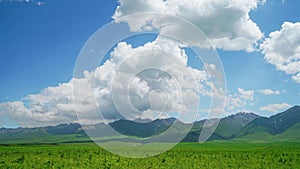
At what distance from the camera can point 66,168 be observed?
29.4 metres

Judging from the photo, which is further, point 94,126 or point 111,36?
point 94,126

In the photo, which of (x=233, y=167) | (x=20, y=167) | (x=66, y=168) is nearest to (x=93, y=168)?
(x=66, y=168)

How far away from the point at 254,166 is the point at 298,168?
3742 millimetres

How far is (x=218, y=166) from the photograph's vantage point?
3097 cm

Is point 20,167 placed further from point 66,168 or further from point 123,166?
point 123,166

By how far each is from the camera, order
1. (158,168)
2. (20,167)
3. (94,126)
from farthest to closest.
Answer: (20,167), (158,168), (94,126)

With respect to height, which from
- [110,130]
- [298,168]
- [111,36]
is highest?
[111,36]

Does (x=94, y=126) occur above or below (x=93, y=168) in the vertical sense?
above

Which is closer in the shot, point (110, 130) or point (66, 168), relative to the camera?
point (110, 130)

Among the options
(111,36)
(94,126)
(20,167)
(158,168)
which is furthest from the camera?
(20,167)

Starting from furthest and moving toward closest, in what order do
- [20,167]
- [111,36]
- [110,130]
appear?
[20,167]
[110,130]
[111,36]

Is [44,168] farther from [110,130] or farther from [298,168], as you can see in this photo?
[298,168]

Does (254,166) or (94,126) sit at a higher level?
(94,126)

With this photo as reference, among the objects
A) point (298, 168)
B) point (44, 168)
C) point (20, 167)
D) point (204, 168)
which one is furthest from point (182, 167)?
point (20, 167)
